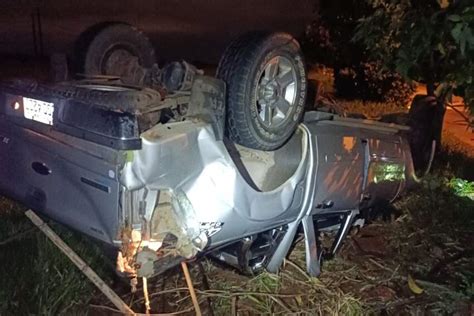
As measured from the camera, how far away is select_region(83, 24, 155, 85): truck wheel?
13.6 feet

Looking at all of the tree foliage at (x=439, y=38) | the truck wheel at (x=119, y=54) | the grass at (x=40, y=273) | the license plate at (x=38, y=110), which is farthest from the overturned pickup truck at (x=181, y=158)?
the tree foliage at (x=439, y=38)

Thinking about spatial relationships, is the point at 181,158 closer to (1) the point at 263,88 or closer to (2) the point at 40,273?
(1) the point at 263,88

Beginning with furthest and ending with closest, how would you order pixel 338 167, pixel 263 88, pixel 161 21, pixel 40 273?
pixel 161 21 → pixel 338 167 → pixel 40 273 → pixel 263 88

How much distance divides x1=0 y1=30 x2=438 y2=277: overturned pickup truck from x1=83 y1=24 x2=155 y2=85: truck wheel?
196 millimetres

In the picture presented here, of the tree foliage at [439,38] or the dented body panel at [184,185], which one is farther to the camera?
the tree foliage at [439,38]

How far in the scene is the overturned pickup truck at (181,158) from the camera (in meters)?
3.26

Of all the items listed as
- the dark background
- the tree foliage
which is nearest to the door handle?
the tree foliage

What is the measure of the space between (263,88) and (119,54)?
1.08 m

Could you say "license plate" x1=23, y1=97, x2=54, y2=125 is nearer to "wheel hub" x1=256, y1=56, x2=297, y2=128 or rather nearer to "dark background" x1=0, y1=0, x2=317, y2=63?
"wheel hub" x1=256, y1=56, x2=297, y2=128

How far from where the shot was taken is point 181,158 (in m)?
3.32

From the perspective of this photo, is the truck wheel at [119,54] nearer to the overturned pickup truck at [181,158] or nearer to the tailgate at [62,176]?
the overturned pickup truck at [181,158]

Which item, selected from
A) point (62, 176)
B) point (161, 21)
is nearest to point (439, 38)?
point (62, 176)

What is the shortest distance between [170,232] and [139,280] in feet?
2.90

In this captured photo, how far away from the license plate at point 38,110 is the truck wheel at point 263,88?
931 mm
